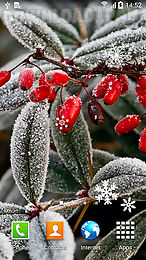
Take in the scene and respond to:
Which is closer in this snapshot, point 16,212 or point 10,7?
point 16,212

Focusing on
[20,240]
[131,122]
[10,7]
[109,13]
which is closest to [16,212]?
[20,240]

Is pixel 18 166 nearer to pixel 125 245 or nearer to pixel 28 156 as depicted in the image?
pixel 28 156

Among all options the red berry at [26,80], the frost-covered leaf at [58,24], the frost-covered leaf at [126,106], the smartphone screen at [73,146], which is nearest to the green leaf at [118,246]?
the smartphone screen at [73,146]

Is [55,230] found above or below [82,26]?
below

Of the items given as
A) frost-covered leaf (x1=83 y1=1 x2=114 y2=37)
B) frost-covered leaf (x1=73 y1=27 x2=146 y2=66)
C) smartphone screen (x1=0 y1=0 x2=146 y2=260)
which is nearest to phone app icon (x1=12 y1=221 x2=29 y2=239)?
smartphone screen (x1=0 y1=0 x2=146 y2=260)

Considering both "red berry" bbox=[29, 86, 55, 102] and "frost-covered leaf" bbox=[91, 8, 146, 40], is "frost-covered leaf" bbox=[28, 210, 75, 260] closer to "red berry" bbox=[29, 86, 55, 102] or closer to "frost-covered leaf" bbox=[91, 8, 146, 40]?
"red berry" bbox=[29, 86, 55, 102]

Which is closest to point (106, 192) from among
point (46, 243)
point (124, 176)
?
point (124, 176)

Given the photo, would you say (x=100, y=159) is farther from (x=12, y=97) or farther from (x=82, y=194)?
(x=12, y=97)

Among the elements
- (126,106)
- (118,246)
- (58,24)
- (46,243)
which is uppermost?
(58,24)
